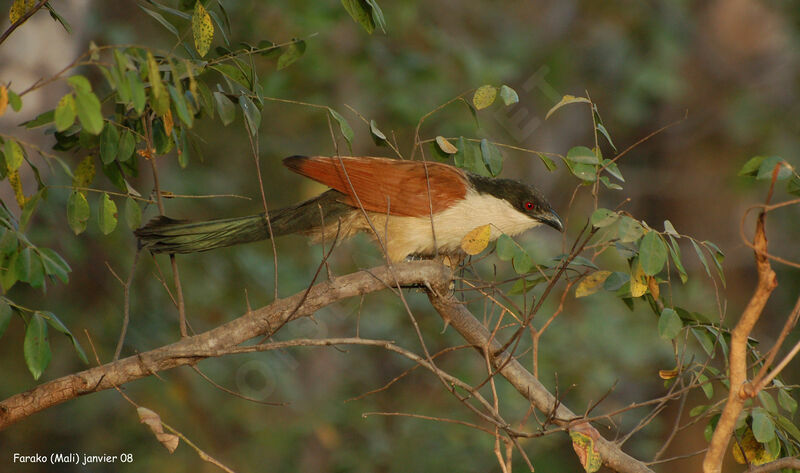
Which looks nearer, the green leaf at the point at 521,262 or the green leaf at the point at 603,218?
the green leaf at the point at 603,218

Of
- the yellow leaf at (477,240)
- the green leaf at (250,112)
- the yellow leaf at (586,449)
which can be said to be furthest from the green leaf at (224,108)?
the yellow leaf at (586,449)

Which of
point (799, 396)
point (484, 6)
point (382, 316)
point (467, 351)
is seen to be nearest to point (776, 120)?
point (799, 396)

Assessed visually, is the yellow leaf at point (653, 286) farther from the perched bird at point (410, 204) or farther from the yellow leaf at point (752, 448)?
the perched bird at point (410, 204)

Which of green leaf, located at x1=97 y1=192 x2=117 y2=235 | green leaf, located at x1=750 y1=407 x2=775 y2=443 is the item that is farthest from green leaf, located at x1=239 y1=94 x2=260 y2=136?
green leaf, located at x1=750 y1=407 x2=775 y2=443

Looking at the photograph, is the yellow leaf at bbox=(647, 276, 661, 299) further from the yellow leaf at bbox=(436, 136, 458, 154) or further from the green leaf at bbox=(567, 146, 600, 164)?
the yellow leaf at bbox=(436, 136, 458, 154)

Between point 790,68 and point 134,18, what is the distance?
19.1ft

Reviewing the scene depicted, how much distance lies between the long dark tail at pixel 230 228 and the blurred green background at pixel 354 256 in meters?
0.41

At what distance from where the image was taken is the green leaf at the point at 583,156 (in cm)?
183

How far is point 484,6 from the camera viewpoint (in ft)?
26.5

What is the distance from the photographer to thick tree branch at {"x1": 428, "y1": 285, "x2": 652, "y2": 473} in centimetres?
188

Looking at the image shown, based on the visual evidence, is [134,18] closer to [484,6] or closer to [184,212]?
[184,212]

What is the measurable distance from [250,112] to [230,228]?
22.6 inches

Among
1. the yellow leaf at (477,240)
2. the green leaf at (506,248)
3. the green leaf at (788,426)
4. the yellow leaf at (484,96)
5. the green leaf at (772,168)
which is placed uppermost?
the yellow leaf at (484,96)

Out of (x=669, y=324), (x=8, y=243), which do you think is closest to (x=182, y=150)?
(x=8, y=243)
